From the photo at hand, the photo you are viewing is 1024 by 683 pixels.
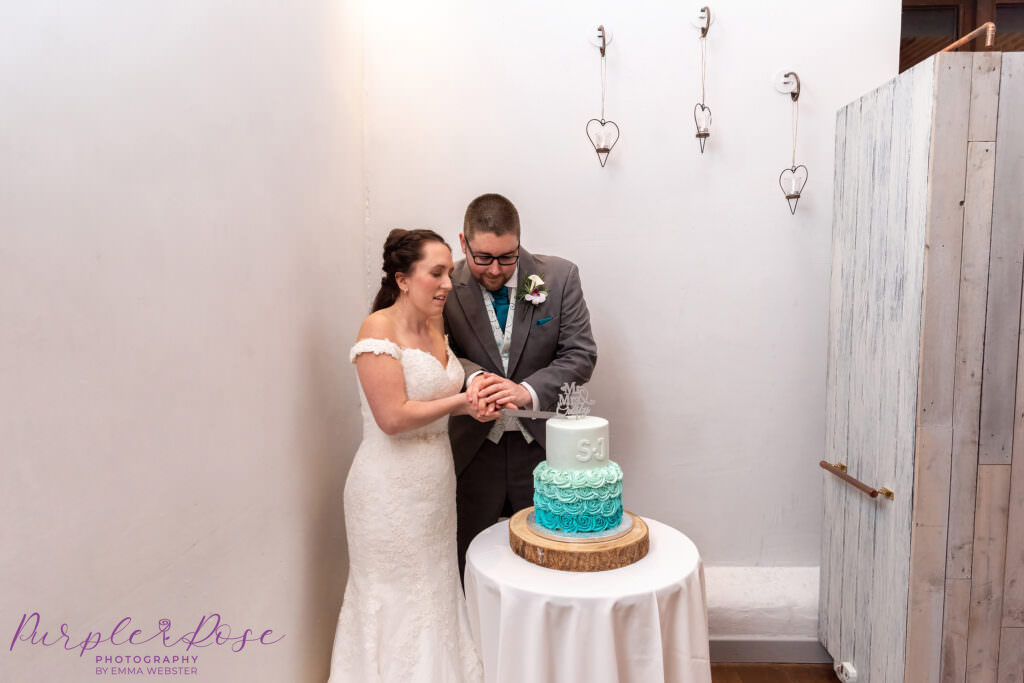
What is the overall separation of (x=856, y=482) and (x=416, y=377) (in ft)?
5.55

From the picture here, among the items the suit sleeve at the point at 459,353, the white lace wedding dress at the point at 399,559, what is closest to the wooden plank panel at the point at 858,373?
the suit sleeve at the point at 459,353

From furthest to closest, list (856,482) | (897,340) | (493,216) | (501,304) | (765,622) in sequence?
(765,622)
(501,304)
(856,482)
(493,216)
(897,340)

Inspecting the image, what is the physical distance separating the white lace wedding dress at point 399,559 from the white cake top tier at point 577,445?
0.48 meters

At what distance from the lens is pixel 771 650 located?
301 centimetres

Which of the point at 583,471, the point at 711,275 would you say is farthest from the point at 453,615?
the point at 711,275

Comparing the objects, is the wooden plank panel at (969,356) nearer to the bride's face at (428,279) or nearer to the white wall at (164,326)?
the bride's face at (428,279)

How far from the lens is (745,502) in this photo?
3156 mm

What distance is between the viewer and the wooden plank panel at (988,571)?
218cm

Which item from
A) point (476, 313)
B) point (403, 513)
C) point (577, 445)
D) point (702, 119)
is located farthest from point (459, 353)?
point (702, 119)

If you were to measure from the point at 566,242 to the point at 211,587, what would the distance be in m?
2.01

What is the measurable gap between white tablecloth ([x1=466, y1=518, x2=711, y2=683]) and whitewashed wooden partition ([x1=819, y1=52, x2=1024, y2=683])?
2.81ft

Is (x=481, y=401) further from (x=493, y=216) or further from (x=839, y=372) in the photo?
(x=839, y=372)

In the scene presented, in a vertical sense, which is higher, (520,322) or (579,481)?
(520,322)

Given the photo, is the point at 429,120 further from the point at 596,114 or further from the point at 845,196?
the point at 845,196
